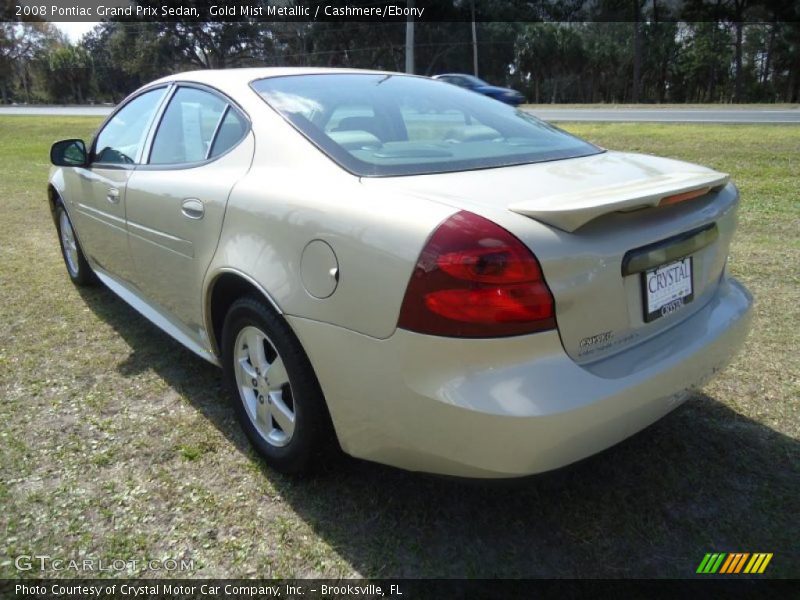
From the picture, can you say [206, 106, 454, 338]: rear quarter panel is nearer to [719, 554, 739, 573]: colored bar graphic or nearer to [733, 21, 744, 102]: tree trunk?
[719, 554, 739, 573]: colored bar graphic

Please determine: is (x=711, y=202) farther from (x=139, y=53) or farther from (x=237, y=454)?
(x=139, y=53)

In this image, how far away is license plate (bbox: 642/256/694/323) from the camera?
1897mm

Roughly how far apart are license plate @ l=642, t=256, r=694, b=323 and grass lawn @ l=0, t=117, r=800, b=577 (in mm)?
582

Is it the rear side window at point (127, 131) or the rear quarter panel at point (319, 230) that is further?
the rear side window at point (127, 131)

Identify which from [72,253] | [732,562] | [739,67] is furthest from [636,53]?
[732,562]

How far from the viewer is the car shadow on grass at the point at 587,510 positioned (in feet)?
6.47

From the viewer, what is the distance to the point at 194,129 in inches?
113

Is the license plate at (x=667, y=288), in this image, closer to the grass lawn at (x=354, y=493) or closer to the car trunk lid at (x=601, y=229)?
the car trunk lid at (x=601, y=229)

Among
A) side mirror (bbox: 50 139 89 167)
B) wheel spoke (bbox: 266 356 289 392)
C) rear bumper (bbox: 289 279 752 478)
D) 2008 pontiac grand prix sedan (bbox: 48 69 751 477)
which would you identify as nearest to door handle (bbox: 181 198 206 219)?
2008 pontiac grand prix sedan (bbox: 48 69 751 477)

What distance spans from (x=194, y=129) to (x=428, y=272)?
69.3 inches

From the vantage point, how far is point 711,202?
2.18 metres

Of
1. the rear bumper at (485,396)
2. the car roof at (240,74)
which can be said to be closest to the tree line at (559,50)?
the car roof at (240,74)

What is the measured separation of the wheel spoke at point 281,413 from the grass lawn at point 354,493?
246 millimetres

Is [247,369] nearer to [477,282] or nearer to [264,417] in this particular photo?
[264,417]
